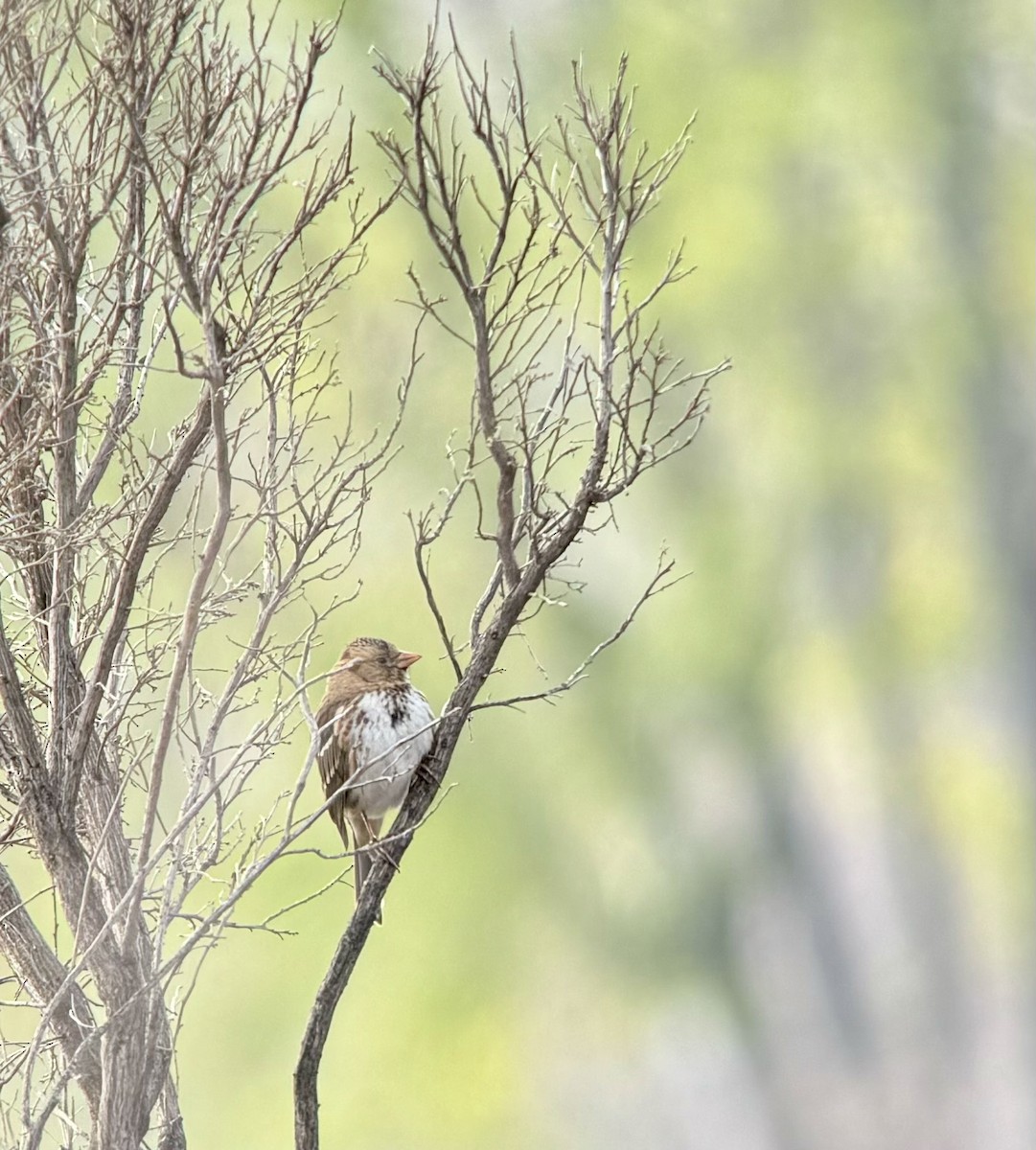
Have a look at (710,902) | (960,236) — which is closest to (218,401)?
(960,236)

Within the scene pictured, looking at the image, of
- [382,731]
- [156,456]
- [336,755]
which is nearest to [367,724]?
[382,731]

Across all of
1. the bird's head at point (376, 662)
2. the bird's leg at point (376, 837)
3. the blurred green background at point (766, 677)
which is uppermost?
the blurred green background at point (766, 677)

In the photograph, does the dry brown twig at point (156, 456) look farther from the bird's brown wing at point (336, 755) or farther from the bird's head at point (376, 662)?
the bird's head at point (376, 662)

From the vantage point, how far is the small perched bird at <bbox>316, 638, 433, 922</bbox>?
461cm

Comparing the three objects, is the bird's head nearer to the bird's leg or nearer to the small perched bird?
the small perched bird

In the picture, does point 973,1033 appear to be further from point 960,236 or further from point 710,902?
point 960,236

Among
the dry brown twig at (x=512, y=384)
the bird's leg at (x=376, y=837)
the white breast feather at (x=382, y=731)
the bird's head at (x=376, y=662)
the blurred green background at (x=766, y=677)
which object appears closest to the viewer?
the dry brown twig at (x=512, y=384)

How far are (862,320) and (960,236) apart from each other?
A: 74 centimetres

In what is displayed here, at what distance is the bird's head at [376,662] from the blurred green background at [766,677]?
11.7ft

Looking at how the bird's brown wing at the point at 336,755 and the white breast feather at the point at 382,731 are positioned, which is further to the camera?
the bird's brown wing at the point at 336,755

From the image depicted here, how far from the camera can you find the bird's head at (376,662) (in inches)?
188

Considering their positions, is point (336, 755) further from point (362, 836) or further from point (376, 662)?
point (362, 836)

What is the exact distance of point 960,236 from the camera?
9.01 metres

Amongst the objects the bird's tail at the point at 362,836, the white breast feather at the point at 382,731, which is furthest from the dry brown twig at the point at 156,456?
the bird's tail at the point at 362,836
